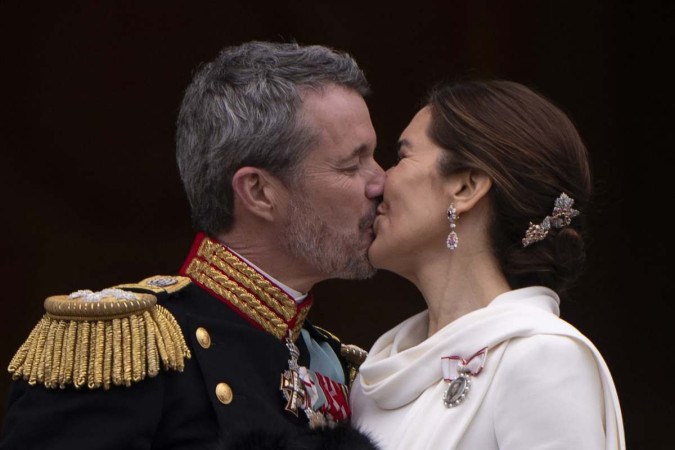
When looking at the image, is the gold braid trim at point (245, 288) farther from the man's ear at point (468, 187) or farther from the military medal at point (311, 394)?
the man's ear at point (468, 187)

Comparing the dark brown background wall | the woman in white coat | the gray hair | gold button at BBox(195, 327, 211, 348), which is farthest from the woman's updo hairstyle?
the dark brown background wall

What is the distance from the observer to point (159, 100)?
397 cm

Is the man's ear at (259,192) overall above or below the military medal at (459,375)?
above

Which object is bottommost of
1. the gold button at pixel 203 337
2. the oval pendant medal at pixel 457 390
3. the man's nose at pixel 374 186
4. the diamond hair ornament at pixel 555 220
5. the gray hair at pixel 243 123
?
the oval pendant medal at pixel 457 390

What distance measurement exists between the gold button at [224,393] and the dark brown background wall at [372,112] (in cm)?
142

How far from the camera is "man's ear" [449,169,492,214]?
2.71m

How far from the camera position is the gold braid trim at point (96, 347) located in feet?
8.05

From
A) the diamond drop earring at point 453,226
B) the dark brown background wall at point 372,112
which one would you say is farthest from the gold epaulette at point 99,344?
the dark brown background wall at point 372,112

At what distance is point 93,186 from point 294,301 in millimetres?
1266

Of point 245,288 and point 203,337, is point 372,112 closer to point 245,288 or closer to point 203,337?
point 245,288

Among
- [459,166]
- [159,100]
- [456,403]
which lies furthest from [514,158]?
[159,100]

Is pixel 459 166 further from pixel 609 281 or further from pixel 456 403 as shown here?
pixel 609 281

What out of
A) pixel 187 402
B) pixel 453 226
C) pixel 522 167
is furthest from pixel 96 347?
pixel 522 167

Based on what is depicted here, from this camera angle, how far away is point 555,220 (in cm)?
270
